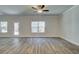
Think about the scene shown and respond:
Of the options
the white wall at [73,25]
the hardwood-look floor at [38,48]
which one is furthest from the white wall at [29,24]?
the hardwood-look floor at [38,48]

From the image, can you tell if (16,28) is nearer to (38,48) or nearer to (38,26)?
(38,26)

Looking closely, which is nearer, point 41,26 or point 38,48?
point 38,48

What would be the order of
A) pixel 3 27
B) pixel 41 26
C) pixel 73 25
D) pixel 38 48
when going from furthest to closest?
pixel 41 26 < pixel 3 27 < pixel 73 25 < pixel 38 48

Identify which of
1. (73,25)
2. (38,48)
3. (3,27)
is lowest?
(38,48)

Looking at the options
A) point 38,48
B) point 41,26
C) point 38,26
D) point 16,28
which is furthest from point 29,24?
point 38,48

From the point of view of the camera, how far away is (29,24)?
15.0 meters

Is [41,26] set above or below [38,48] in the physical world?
above

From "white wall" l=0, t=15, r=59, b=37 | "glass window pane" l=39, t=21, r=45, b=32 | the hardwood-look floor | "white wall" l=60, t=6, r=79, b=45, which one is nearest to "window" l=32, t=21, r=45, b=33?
"glass window pane" l=39, t=21, r=45, b=32

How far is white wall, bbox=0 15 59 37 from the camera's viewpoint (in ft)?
49.2

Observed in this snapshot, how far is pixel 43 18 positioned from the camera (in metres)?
15.0

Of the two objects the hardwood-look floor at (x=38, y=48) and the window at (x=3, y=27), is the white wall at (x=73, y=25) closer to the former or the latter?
the hardwood-look floor at (x=38, y=48)

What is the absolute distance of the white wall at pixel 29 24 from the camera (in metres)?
15.0
